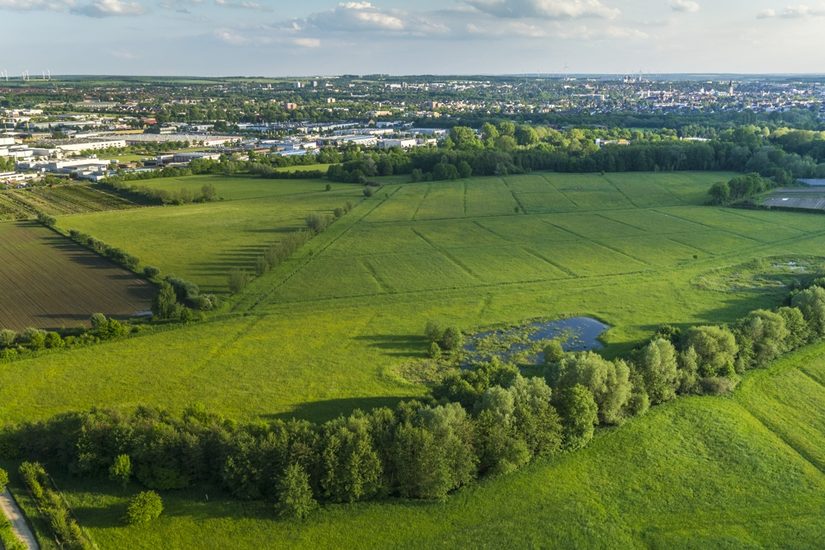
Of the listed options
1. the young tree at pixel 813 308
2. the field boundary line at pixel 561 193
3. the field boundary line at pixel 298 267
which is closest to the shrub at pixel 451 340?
the field boundary line at pixel 298 267

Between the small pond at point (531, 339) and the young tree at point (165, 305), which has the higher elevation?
the young tree at point (165, 305)

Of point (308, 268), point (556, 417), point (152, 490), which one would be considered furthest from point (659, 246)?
point (152, 490)

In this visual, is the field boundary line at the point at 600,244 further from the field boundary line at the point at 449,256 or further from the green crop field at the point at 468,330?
Result: the field boundary line at the point at 449,256

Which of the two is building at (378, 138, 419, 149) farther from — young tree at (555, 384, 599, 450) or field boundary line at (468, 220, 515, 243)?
young tree at (555, 384, 599, 450)

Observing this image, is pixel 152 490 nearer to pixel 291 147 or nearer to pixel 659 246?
pixel 659 246

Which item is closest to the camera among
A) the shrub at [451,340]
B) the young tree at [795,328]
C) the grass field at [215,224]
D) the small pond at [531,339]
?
the small pond at [531,339]

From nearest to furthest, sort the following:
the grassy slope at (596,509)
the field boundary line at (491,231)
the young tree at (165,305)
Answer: the grassy slope at (596,509) → the young tree at (165,305) → the field boundary line at (491,231)
